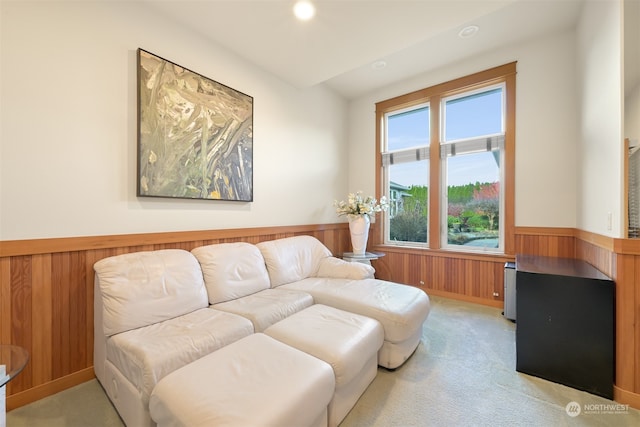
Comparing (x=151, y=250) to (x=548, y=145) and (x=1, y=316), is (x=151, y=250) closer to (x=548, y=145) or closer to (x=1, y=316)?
(x=1, y=316)

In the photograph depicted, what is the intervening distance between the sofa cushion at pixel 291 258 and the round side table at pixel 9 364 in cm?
158

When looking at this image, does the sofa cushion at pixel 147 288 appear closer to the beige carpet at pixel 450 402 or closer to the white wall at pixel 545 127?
the beige carpet at pixel 450 402

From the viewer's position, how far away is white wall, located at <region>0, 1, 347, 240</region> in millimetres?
1501

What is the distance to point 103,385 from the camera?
1.64 m

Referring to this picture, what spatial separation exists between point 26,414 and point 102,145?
65.7 inches

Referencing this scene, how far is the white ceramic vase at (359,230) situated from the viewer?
3.40 m

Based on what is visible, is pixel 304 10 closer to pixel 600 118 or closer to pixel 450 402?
pixel 600 118


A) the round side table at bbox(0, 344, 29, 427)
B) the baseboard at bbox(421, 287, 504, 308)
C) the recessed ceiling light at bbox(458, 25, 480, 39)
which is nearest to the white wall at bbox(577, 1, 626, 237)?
the recessed ceiling light at bbox(458, 25, 480, 39)

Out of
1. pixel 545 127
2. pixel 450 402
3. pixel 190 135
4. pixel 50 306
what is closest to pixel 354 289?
pixel 450 402

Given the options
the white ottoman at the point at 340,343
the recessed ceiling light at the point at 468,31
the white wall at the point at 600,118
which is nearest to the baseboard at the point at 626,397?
the white wall at the point at 600,118

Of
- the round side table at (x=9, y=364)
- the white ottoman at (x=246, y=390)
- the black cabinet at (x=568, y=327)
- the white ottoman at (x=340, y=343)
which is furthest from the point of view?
the black cabinet at (x=568, y=327)

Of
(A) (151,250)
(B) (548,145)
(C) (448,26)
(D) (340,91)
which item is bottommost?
(A) (151,250)

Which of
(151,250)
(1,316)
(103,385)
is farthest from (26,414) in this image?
(151,250)

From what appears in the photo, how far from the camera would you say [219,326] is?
1.57 meters
